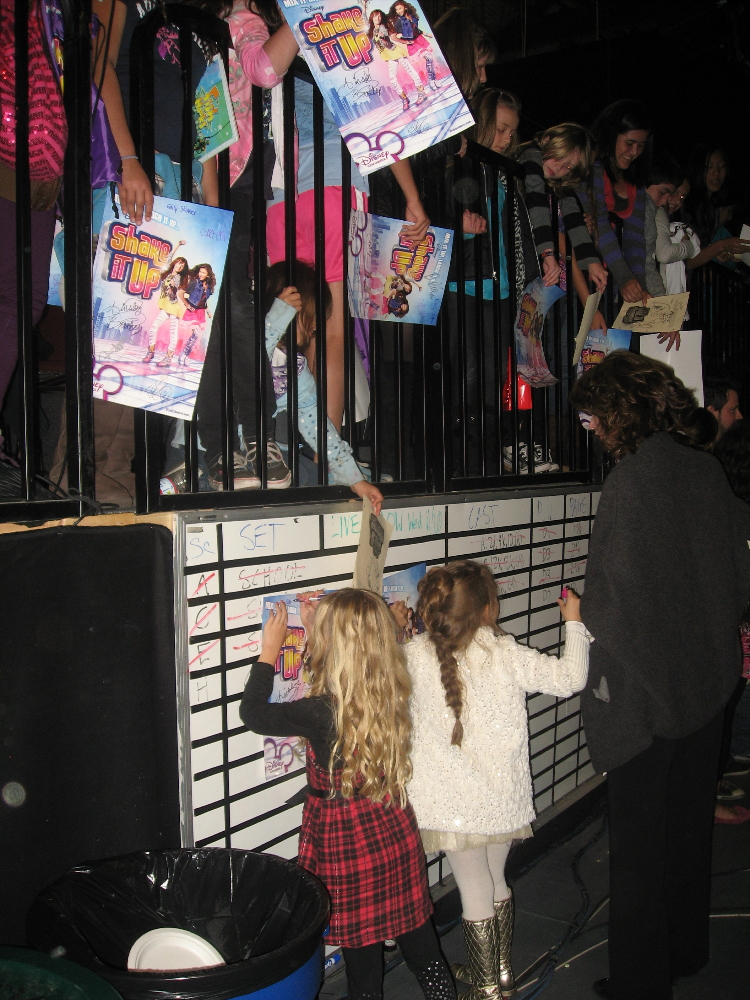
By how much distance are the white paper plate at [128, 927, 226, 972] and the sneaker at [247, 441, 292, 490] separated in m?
1.18

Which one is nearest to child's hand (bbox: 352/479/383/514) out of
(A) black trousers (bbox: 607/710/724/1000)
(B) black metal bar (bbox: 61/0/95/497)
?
Answer: (B) black metal bar (bbox: 61/0/95/497)

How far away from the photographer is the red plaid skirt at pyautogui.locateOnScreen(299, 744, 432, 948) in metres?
2.09

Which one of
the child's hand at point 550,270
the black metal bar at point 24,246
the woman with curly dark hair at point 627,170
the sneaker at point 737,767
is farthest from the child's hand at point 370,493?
the sneaker at point 737,767

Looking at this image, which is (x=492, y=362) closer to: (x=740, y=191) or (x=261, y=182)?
(x=261, y=182)

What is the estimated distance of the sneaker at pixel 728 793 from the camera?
426 centimetres

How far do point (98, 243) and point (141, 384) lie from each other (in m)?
0.35

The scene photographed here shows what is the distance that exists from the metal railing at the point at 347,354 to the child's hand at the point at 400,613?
0.44 meters

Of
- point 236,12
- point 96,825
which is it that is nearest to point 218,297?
point 236,12

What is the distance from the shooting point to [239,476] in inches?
85.4

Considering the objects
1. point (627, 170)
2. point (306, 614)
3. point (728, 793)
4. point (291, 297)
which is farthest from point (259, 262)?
point (728, 793)

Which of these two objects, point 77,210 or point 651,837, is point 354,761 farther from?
point 77,210

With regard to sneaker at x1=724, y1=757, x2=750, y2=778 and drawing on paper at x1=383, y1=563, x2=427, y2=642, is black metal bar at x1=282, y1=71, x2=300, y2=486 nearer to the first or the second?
drawing on paper at x1=383, y1=563, x2=427, y2=642

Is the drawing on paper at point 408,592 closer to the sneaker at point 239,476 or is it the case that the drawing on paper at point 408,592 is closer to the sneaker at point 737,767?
the sneaker at point 239,476

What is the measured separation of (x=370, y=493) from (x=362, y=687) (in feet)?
2.09
